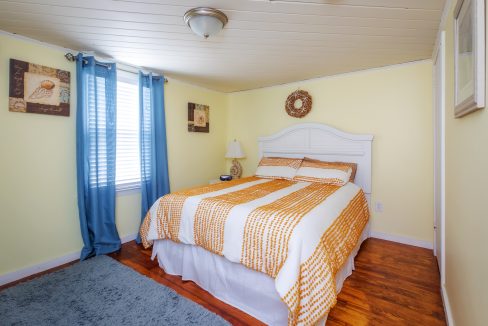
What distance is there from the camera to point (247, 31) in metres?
2.07

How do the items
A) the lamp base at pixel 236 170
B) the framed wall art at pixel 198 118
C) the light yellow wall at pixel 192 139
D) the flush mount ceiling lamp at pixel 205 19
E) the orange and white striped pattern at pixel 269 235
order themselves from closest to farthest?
the orange and white striped pattern at pixel 269 235 < the flush mount ceiling lamp at pixel 205 19 < the light yellow wall at pixel 192 139 < the framed wall art at pixel 198 118 < the lamp base at pixel 236 170

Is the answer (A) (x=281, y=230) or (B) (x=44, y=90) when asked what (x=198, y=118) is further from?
(A) (x=281, y=230)

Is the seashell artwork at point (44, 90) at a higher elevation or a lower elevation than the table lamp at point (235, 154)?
higher

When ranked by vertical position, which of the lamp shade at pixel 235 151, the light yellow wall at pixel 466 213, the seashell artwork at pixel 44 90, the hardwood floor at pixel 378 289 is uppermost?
the seashell artwork at pixel 44 90

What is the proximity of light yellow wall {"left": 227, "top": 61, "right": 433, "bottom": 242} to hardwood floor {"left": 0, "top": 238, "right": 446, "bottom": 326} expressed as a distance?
45 cm

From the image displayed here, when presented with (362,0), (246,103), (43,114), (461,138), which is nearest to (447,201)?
(461,138)

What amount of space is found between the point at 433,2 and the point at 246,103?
2.88 meters

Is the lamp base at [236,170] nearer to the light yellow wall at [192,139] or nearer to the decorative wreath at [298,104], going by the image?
the light yellow wall at [192,139]

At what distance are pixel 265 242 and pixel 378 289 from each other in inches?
45.5

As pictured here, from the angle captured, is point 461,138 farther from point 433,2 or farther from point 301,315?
point 301,315

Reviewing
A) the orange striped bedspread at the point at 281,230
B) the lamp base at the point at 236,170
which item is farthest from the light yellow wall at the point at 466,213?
the lamp base at the point at 236,170

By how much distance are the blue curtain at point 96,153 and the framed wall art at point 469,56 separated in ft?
9.58

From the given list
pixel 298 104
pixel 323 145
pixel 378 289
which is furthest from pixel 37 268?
pixel 298 104

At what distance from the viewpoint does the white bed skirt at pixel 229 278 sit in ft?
5.34
